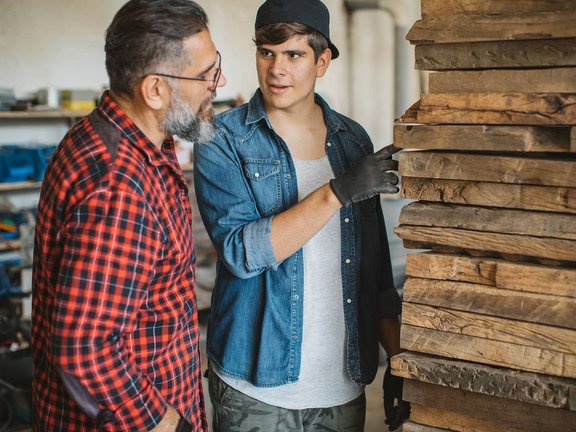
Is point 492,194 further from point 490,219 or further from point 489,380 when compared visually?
point 489,380

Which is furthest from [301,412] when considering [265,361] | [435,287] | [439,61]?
[439,61]

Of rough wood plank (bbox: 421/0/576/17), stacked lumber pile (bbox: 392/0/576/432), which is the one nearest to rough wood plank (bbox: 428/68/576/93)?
stacked lumber pile (bbox: 392/0/576/432)

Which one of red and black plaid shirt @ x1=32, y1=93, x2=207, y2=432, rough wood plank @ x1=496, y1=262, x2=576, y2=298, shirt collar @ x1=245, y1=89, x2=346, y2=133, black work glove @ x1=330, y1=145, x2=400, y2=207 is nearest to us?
red and black plaid shirt @ x1=32, y1=93, x2=207, y2=432

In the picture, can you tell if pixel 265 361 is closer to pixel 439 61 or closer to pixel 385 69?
pixel 439 61

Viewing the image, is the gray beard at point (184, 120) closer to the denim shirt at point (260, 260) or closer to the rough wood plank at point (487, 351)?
the denim shirt at point (260, 260)

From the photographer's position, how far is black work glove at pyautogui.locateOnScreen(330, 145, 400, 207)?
5.77ft

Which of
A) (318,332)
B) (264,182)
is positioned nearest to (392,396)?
(318,332)

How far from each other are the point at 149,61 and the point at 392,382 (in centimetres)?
114

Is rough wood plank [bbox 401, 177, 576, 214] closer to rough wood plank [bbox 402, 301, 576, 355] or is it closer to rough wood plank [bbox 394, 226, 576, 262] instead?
rough wood plank [bbox 394, 226, 576, 262]

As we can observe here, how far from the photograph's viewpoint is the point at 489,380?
156 cm

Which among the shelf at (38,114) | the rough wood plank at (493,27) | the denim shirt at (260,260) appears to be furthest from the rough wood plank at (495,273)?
the shelf at (38,114)

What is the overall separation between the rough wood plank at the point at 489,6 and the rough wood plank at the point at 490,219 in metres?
0.42

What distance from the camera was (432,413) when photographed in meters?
1.71

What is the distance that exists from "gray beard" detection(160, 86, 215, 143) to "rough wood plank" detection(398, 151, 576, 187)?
47 cm
